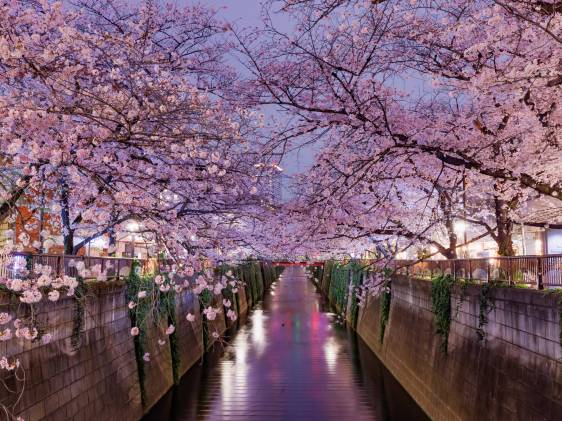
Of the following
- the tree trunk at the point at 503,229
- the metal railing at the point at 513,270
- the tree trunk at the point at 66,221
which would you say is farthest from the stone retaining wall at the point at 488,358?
the tree trunk at the point at 66,221

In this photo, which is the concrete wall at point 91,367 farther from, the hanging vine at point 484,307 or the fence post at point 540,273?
the fence post at point 540,273

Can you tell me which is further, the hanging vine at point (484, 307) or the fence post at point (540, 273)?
the hanging vine at point (484, 307)

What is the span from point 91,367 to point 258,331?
77.8 ft

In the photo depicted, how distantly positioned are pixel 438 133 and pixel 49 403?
870 centimetres

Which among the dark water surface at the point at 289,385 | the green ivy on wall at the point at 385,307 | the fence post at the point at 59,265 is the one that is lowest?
the dark water surface at the point at 289,385

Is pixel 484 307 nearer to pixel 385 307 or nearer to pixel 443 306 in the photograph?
pixel 443 306

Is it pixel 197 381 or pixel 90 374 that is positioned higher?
pixel 90 374

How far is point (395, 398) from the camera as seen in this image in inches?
714

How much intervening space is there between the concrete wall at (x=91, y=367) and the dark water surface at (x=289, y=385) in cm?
138

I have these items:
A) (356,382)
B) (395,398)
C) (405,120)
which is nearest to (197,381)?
(356,382)

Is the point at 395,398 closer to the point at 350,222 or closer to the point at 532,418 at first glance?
the point at 350,222

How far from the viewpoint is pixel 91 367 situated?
12070 mm

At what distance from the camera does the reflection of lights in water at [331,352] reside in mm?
23816

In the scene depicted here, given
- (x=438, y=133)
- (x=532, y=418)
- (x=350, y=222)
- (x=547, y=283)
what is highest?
(x=438, y=133)
